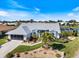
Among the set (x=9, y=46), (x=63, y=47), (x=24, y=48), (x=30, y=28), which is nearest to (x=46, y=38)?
(x=63, y=47)

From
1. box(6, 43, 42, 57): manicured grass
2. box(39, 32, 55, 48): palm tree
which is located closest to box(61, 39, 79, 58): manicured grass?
box(39, 32, 55, 48): palm tree

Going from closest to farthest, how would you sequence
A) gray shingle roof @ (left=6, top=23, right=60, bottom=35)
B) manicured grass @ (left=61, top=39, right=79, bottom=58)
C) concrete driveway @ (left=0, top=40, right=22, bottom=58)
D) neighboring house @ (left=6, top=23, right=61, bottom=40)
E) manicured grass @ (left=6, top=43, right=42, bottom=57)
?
manicured grass @ (left=61, top=39, right=79, bottom=58), manicured grass @ (left=6, top=43, right=42, bottom=57), concrete driveway @ (left=0, top=40, right=22, bottom=58), neighboring house @ (left=6, top=23, right=61, bottom=40), gray shingle roof @ (left=6, top=23, right=60, bottom=35)

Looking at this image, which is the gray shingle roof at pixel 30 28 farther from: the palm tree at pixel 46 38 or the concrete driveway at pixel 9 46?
the concrete driveway at pixel 9 46

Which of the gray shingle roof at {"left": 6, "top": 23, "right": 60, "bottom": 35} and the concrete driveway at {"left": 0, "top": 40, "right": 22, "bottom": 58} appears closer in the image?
the concrete driveway at {"left": 0, "top": 40, "right": 22, "bottom": 58}

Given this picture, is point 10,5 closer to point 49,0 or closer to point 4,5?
point 4,5

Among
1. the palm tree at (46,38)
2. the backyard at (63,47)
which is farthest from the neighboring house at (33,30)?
the backyard at (63,47)

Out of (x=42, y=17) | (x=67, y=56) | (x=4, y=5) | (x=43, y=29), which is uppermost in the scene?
(x=4, y=5)

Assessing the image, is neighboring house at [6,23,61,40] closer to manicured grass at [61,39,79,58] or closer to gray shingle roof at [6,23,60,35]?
gray shingle roof at [6,23,60,35]

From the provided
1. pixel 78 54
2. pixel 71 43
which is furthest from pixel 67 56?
pixel 71 43

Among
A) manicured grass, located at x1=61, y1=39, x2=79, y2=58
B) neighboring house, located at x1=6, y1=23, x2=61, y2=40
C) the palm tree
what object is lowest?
manicured grass, located at x1=61, y1=39, x2=79, y2=58
